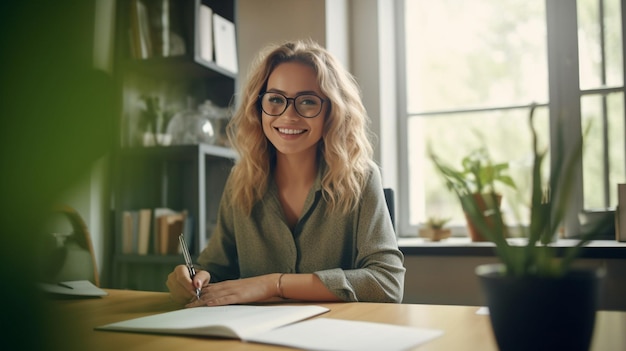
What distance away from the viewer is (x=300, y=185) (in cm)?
156

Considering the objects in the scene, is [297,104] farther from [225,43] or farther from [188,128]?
[225,43]

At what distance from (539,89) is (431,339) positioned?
212cm

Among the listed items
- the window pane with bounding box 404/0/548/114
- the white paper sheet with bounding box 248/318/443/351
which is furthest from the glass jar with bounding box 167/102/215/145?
the white paper sheet with bounding box 248/318/443/351

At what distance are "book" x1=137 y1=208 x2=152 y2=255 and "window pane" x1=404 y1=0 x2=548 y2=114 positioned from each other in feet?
4.51

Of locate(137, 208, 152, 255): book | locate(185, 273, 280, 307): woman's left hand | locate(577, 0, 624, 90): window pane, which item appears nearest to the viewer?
locate(185, 273, 280, 307): woman's left hand

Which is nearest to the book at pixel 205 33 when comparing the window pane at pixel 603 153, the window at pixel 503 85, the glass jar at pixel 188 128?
the glass jar at pixel 188 128

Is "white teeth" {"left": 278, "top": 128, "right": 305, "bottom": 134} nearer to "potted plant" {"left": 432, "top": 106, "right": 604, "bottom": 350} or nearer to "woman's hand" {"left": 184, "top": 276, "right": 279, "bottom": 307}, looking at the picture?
"woman's hand" {"left": 184, "top": 276, "right": 279, "bottom": 307}

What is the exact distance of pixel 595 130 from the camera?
2.45 metres

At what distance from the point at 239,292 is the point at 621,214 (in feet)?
5.57

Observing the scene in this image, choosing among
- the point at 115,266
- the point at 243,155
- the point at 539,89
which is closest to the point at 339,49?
the point at 539,89

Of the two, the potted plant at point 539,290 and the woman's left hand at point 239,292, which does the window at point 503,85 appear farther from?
the potted plant at point 539,290

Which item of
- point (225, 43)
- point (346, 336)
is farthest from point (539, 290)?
point (225, 43)

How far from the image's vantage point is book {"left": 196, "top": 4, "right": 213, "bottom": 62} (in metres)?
2.32

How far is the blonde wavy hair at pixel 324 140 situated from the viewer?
1.47 meters
